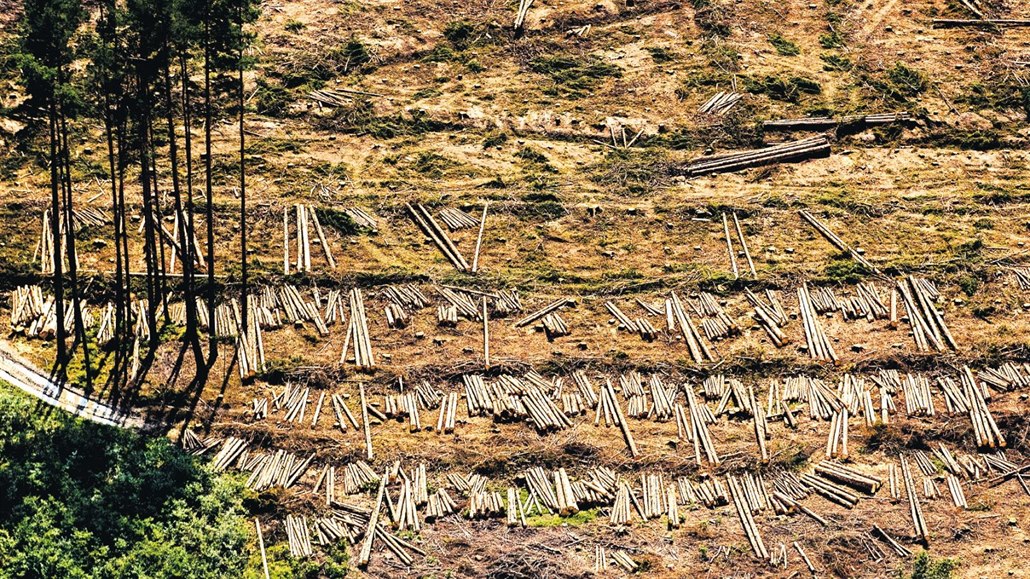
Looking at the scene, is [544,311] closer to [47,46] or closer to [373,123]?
[373,123]

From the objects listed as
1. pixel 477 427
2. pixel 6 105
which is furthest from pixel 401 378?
pixel 6 105

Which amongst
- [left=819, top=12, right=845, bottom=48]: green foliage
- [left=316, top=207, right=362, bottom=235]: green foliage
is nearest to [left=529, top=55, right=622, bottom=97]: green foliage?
[left=819, top=12, right=845, bottom=48]: green foliage

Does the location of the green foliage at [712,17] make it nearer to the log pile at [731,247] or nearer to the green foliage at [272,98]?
the log pile at [731,247]

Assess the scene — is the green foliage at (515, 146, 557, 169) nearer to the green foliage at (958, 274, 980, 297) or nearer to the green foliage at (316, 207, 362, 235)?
the green foliage at (316, 207, 362, 235)

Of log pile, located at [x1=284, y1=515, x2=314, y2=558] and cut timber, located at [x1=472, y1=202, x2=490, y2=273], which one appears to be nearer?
log pile, located at [x1=284, y1=515, x2=314, y2=558]

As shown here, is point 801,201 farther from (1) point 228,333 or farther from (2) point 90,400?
(2) point 90,400

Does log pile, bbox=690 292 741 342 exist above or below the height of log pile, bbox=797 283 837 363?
above

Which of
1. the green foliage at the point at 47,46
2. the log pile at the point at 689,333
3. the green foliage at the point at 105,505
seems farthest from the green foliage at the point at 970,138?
the green foliage at the point at 47,46

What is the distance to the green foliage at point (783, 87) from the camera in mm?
38906

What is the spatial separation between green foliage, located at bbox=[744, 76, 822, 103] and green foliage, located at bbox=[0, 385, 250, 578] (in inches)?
835

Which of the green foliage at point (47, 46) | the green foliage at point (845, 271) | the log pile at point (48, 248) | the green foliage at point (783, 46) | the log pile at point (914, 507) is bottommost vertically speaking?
the log pile at point (914, 507)

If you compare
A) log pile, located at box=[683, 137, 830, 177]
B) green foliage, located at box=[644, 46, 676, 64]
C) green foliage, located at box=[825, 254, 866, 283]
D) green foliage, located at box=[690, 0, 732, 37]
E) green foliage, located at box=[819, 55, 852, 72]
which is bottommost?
green foliage, located at box=[825, 254, 866, 283]

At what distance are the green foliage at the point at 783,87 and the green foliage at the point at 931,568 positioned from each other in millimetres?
17677

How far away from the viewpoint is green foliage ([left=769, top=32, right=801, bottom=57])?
40938 millimetres
